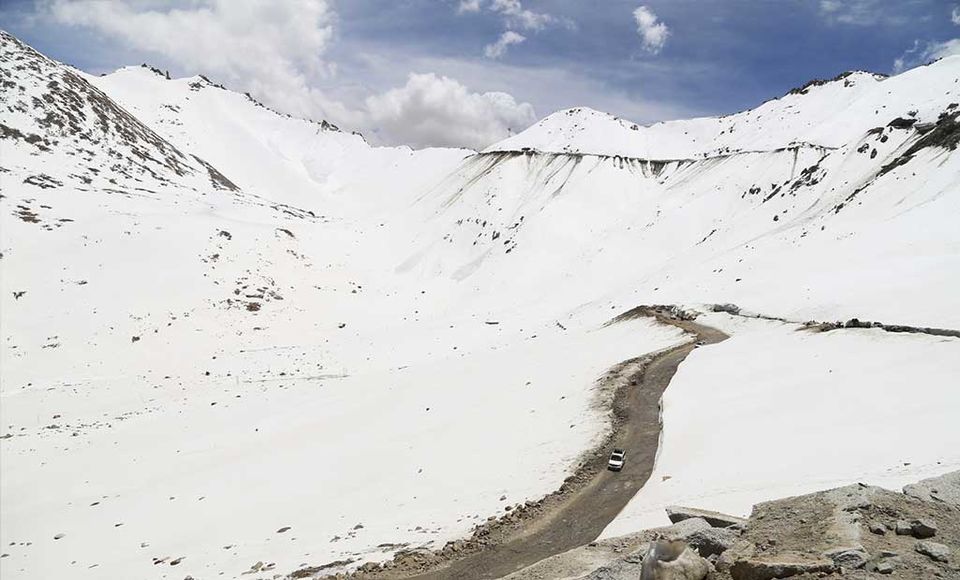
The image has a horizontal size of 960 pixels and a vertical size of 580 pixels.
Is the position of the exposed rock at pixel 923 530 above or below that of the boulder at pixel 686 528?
above

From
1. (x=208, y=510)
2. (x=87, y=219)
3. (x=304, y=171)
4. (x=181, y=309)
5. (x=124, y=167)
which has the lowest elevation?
(x=208, y=510)

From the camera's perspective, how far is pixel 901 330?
16.0 m

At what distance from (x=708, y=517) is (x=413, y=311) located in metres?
35.0

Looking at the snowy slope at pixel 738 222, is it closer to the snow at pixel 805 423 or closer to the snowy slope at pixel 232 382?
the snow at pixel 805 423

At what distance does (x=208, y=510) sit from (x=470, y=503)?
6.32m

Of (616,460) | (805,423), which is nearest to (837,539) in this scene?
(805,423)

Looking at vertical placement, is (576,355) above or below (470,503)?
above

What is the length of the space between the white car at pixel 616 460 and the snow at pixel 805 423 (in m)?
0.92

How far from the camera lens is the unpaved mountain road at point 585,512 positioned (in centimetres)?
942

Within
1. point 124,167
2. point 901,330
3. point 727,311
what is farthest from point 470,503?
point 124,167

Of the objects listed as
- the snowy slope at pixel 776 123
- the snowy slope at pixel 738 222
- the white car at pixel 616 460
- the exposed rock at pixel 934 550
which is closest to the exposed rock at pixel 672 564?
the exposed rock at pixel 934 550

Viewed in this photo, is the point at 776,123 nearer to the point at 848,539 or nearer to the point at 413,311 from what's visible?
the point at 413,311

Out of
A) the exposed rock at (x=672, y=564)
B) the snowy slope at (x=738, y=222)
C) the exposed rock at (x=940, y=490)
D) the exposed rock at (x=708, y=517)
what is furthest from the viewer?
the snowy slope at (x=738, y=222)

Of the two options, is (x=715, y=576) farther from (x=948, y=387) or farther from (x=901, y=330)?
(x=901, y=330)
